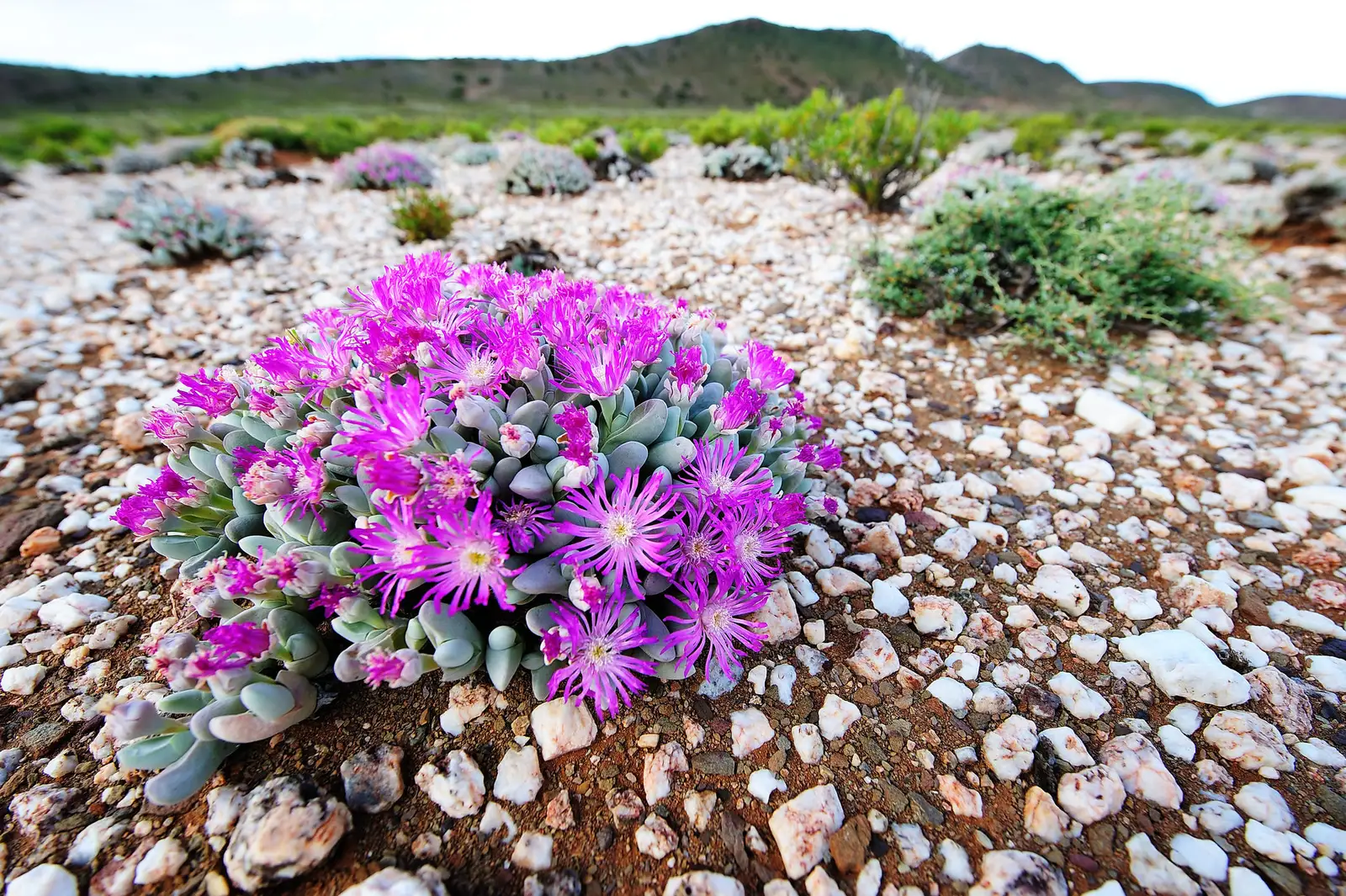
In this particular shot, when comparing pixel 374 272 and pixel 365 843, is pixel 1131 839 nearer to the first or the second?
pixel 365 843

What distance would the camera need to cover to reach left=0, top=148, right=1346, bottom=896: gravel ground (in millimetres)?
1438

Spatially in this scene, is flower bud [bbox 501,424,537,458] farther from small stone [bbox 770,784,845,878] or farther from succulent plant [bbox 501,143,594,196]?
succulent plant [bbox 501,143,594,196]

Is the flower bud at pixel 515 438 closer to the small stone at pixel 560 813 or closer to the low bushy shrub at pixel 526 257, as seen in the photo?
the small stone at pixel 560 813

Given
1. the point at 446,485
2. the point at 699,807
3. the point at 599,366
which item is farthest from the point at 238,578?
the point at 699,807

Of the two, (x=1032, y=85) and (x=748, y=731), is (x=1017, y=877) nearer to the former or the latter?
(x=748, y=731)

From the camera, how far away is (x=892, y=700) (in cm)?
185

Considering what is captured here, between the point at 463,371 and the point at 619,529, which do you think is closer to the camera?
the point at 619,529

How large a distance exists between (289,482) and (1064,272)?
4.16 m

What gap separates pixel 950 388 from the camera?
Result: 3.57 m

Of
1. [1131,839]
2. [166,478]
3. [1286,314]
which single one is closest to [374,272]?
[166,478]

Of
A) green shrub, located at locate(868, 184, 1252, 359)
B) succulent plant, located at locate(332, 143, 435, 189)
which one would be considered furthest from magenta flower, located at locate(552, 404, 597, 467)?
succulent plant, located at locate(332, 143, 435, 189)

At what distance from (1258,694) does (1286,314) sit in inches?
158

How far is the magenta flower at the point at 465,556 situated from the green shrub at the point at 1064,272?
11.3 feet

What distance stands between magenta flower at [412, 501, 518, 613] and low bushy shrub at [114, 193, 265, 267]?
505 centimetres
